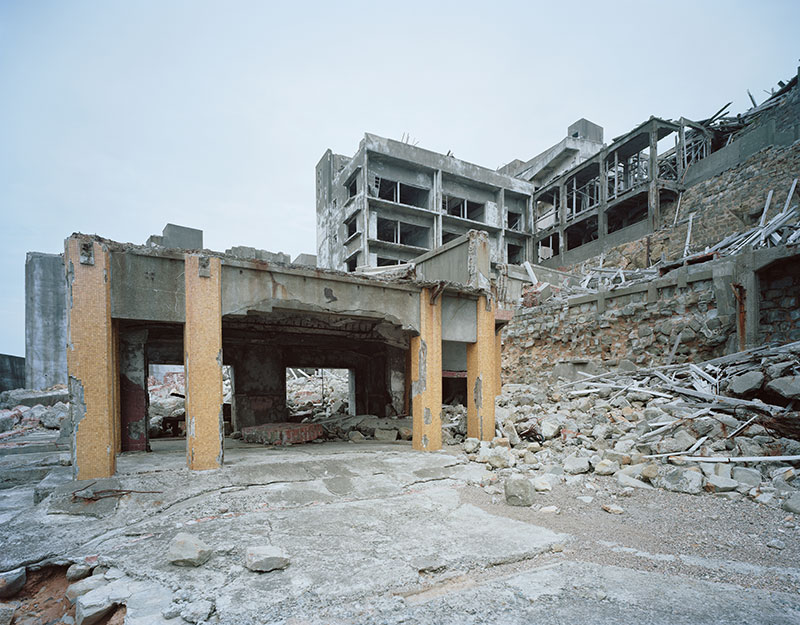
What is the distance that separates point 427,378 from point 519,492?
3.50 metres

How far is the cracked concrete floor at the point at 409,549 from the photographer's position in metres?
2.99

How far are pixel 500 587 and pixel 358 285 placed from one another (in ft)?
18.6

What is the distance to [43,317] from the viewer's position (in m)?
15.5

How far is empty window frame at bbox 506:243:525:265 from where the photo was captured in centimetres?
3027

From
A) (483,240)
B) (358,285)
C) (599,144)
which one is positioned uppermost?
(599,144)

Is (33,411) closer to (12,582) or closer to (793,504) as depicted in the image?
(12,582)

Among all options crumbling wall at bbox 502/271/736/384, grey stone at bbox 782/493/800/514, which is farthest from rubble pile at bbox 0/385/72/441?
crumbling wall at bbox 502/271/736/384

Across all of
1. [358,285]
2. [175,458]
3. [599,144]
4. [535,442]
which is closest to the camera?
[175,458]

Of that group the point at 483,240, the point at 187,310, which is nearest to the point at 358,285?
the point at 187,310

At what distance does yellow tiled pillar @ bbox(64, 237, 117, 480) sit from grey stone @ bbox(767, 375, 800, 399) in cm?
1012

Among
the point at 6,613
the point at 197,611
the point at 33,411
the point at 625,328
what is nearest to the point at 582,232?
the point at 625,328

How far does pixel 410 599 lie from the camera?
3.18 m

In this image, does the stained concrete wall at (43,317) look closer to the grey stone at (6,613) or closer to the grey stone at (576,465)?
the grey stone at (6,613)

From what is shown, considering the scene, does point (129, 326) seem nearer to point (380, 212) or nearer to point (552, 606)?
point (552, 606)
